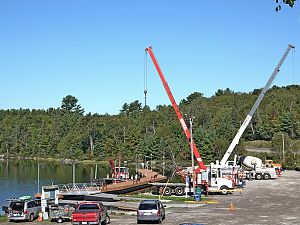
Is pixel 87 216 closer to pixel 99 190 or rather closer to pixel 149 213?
pixel 149 213

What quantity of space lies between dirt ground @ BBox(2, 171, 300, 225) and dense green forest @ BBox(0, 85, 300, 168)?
48.9 m

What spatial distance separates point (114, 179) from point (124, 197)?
18150 mm

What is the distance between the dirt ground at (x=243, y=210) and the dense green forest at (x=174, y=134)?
4892 cm

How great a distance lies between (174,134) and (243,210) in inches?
4073

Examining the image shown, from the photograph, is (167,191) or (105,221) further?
(167,191)

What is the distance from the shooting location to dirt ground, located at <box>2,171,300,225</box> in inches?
1387

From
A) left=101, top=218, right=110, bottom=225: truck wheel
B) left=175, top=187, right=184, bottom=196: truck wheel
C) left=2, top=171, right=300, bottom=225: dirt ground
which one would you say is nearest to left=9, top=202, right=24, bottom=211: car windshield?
left=2, top=171, right=300, bottom=225: dirt ground

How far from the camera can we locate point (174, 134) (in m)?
145

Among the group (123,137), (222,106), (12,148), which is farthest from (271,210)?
(12,148)

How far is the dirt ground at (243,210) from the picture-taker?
116 feet

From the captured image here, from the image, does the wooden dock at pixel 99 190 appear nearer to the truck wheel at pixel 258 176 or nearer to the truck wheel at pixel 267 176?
the truck wheel at pixel 258 176

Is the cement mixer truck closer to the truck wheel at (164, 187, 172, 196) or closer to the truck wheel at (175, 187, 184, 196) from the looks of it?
the truck wheel at (175, 187, 184, 196)

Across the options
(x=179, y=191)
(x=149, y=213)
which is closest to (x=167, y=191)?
(x=179, y=191)

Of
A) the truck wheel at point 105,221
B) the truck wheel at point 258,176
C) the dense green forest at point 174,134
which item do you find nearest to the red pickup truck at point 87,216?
the truck wheel at point 105,221
